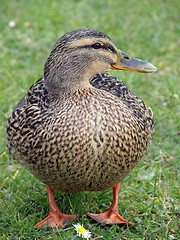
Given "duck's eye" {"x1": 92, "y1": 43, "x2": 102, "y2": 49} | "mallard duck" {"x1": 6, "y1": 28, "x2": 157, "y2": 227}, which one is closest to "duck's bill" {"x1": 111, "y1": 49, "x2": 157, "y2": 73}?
"mallard duck" {"x1": 6, "y1": 28, "x2": 157, "y2": 227}

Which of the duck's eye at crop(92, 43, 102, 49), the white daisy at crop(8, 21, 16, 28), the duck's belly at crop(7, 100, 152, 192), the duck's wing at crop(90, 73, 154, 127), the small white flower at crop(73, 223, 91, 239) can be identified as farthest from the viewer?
the white daisy at crop(8, 21, 16, 28)

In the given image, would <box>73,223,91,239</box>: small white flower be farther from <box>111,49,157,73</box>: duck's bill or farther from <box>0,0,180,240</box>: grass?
<box>111,49,157,73</box>: duck's bill

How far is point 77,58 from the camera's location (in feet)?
8.97

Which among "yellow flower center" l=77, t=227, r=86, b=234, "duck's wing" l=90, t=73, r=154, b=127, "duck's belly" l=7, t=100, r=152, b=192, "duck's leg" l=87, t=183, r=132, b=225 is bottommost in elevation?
"duck's leg" l=87, t=183, r=132, b=225

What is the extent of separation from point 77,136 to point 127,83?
97.7 inches

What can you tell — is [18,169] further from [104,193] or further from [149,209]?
[149,209]

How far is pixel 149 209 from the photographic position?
10.7ft

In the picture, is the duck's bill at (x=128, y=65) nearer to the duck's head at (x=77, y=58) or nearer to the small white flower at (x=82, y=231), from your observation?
the duck's head at (x=77, y=58)

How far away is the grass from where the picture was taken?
311 centimetres

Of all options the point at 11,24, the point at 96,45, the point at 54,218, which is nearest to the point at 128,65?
the point at 96,45

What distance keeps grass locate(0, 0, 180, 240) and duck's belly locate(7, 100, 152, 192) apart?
462mm

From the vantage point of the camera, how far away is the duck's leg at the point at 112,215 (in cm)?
311

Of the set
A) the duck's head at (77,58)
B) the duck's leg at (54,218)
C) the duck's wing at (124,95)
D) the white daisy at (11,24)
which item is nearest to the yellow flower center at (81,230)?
the duck's leg at (54,218)

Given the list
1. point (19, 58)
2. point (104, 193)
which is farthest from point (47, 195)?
point (19, 58)
